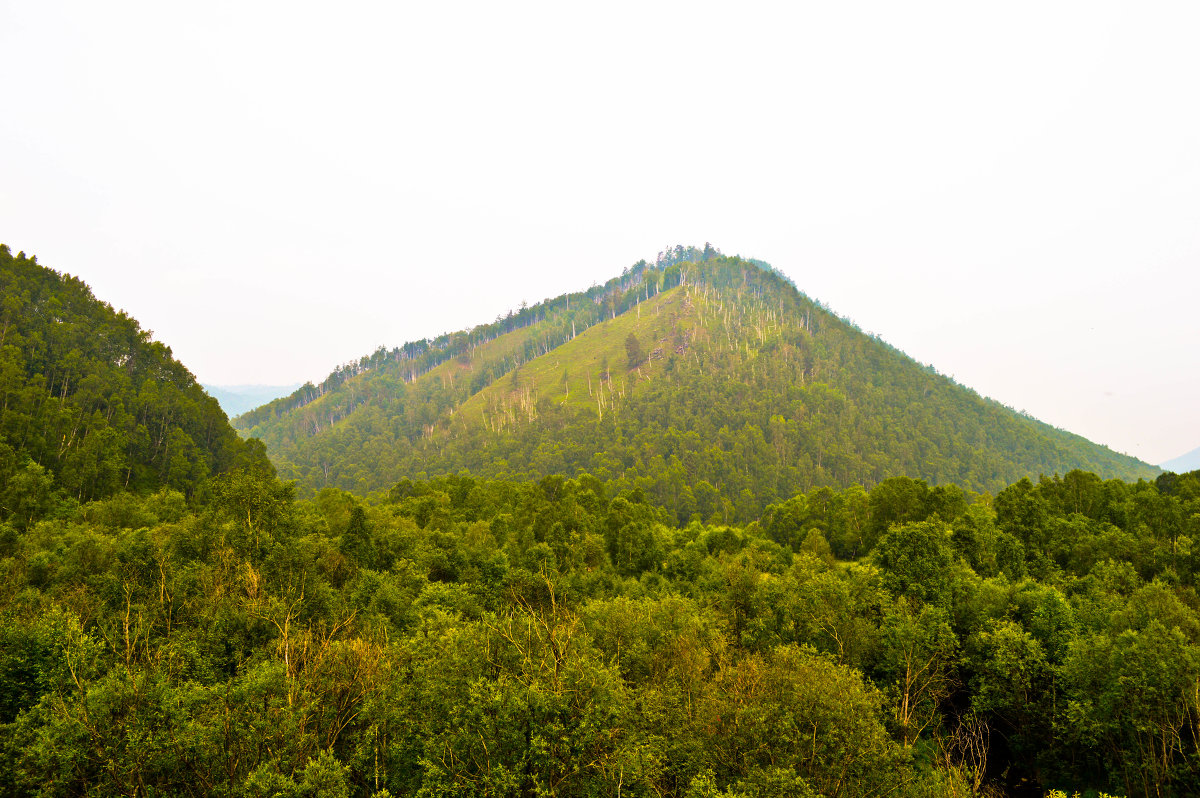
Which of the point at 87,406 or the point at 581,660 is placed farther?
the point at 87,406

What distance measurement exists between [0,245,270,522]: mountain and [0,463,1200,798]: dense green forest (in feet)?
48.5

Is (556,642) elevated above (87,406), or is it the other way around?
(87,406)

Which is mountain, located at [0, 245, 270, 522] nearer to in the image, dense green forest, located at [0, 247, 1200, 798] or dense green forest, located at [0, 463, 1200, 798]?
dense green forest, located at [0, 247, 1200, 798]

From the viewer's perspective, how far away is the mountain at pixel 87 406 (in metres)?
73.4

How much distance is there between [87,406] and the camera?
8875 cm

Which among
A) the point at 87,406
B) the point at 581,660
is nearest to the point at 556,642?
the point at 581,660

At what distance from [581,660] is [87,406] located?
108m

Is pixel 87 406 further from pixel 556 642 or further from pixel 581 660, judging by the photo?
pixel 581 660

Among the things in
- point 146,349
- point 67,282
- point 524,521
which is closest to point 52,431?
point 146,349

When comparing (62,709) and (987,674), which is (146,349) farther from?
(987,674)

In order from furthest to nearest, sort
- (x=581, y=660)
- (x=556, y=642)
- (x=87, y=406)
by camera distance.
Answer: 1. (x=87, y=406)
2. (x=556, y=642)
3. (x=581, y=660)

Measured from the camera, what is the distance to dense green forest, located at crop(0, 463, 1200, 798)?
63.2ft

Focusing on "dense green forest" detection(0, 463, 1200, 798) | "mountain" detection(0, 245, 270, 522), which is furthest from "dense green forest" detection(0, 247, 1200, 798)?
"mountain" detection(0, 245, 270, 522)

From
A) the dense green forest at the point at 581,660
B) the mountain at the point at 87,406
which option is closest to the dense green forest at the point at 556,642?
the dense green forest at the point at 581,660
